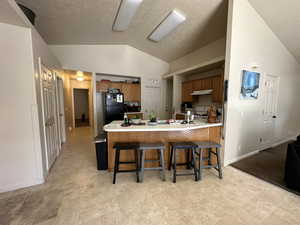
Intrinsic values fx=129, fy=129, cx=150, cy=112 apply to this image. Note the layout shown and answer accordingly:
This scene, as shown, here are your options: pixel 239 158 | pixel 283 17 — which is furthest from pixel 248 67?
pixel 239 158

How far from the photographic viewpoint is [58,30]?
137 inches

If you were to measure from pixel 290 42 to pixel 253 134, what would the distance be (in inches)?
114

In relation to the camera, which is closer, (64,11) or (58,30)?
(64,11)

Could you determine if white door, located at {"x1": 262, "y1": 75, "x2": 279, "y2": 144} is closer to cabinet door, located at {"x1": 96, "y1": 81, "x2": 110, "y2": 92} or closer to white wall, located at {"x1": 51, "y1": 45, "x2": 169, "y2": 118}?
white wall, located at {"x1": 51, "y1": 45, "x2": 169, "y2": 118}

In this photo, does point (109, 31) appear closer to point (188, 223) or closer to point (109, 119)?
Answer: point (109, 119)

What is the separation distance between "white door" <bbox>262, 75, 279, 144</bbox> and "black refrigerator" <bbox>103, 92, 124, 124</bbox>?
467 cm

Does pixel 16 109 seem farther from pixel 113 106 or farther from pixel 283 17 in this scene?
pixel 283 17

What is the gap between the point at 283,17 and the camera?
3.00 meters

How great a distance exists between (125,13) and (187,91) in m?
3.20

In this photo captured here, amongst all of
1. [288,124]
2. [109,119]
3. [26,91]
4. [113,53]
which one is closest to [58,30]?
[113,53]

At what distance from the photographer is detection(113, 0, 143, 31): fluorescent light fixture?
272 centimetres

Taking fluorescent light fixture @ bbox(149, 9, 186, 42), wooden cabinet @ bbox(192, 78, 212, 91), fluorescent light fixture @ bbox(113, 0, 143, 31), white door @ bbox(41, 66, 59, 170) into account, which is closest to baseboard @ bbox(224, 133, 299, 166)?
wooden cabinet @ bbox(192, 78, 212, 91)

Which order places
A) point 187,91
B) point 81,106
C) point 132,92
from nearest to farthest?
point 187,91 → point 132,92 → point 81,106

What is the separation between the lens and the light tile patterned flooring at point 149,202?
1537 millimetres
